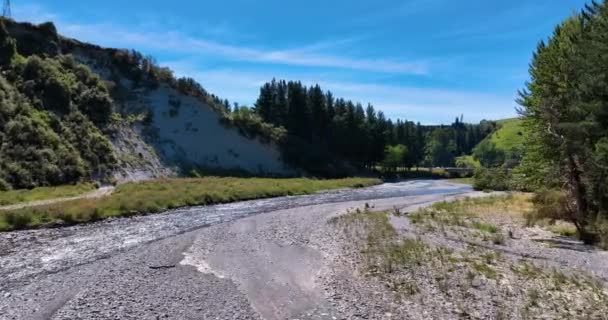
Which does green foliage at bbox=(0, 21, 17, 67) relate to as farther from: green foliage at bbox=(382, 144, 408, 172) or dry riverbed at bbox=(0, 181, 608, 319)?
green foliage at bbox=(382, 144, 408, 172)

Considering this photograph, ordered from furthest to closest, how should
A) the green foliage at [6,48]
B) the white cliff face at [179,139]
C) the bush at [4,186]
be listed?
1. the white cliff face at [179,139]
2. the green foliage at [6,48]
3. the bush at [4,186]

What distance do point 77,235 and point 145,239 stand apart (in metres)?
3.91

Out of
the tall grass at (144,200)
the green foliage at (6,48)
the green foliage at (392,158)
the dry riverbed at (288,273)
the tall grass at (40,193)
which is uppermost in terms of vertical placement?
the green foliage at (6,48)

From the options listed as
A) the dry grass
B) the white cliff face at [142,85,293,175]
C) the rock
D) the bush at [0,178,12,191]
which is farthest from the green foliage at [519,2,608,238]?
the white cliff face at [142,85,293,175]

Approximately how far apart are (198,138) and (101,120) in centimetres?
1713

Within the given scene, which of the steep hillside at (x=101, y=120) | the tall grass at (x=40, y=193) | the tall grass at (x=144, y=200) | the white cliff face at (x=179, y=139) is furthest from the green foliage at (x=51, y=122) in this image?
the tall grass at (x=144, y=200)

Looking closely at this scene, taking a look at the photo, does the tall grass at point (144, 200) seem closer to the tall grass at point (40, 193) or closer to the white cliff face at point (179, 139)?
the tall grass at point (40, 193)

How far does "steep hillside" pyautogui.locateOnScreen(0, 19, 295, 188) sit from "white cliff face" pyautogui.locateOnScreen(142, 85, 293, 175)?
6.7 inches

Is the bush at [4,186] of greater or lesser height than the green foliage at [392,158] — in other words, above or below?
below

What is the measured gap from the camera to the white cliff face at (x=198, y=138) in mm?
73562

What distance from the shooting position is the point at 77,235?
25844 millimetres

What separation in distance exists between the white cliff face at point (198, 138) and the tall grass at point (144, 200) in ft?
53.2

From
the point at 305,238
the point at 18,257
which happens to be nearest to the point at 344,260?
the point at 305,238

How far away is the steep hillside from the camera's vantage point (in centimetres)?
4531
